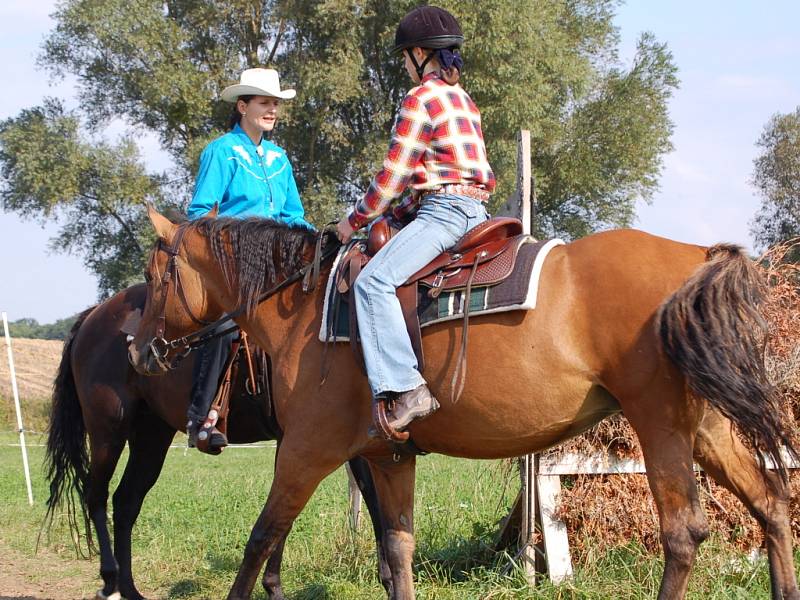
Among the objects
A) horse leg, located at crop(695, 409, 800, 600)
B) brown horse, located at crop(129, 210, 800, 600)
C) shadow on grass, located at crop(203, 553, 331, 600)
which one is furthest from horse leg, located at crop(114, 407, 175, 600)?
horse leg, located at crop(695, 409, 800, 600)

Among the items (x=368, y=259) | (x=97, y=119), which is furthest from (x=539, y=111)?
(x=368, y=259)

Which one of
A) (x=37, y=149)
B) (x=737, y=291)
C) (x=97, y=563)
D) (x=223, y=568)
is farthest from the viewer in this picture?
(x=37, y=149)

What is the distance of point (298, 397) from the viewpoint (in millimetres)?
4293

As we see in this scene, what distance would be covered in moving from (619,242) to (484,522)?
3.08m

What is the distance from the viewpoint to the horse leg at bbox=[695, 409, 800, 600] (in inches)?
157

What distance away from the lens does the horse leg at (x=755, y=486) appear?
4.00m

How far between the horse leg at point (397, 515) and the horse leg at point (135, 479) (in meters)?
2.33

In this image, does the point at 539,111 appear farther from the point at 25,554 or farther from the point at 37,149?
the point at 25,554

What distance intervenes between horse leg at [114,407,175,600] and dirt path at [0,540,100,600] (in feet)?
1.64

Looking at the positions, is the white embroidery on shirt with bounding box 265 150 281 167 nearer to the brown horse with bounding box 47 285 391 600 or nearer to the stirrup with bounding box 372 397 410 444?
the brown horse with bounding box 47 285 391 600

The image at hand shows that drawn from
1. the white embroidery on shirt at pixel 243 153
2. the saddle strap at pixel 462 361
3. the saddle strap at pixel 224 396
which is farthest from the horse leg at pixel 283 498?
the white embroidery on shirt at pixel 243 153

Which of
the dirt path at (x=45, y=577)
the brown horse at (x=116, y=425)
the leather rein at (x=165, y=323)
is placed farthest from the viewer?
the dirt path at (x=45, y=577)

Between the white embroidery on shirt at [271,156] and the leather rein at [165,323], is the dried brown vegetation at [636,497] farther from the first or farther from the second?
the white embroidery on shirt at [271,156]

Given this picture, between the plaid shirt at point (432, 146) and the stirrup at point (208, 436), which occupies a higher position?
the plaid shirt at point (432, 146)
